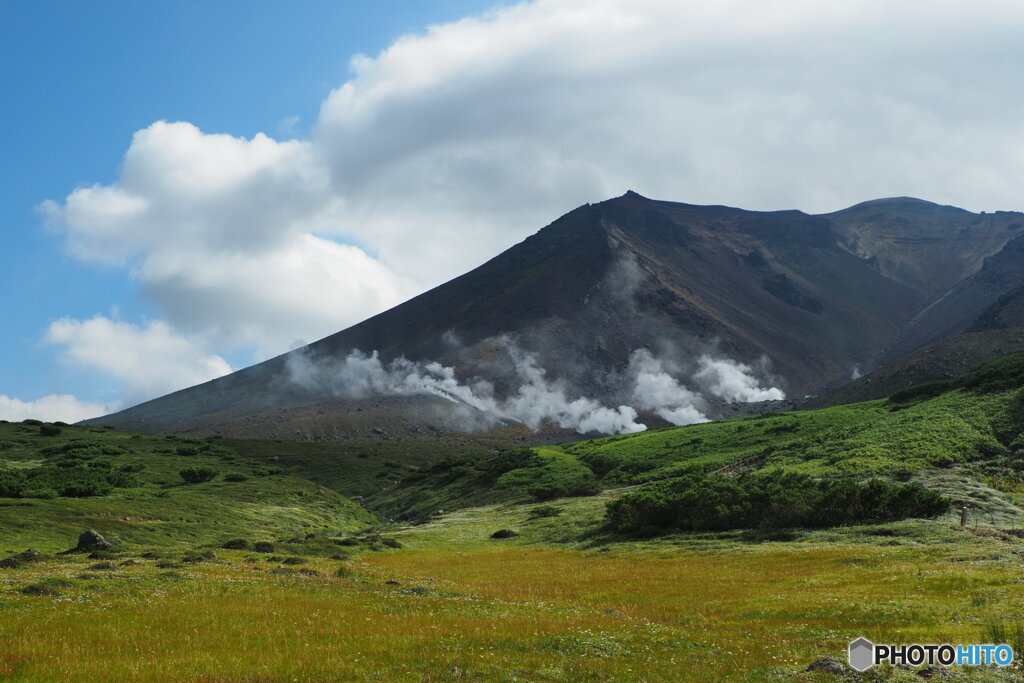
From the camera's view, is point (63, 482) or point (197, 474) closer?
point (63, 482)

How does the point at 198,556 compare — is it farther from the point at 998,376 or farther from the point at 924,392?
the point at 924,392

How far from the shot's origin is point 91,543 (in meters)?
43.1

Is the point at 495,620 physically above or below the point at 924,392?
below

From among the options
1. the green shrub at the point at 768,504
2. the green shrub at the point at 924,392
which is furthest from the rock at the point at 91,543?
the green shrub at the point at 924,392

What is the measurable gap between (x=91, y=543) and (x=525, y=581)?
86.2 feet

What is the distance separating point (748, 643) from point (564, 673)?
670 centimetres

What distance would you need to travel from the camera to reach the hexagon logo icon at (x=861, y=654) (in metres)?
17.1

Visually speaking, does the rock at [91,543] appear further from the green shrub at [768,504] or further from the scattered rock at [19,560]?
the green shrub at [768,504]

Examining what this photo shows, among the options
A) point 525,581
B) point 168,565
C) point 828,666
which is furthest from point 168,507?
point 828,666

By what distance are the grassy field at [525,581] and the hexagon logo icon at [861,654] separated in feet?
1.98

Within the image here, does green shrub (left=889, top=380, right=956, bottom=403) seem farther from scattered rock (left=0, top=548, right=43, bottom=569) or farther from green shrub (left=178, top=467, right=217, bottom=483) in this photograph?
scattered rock (left=0, top=548, right=43, bottom=569)

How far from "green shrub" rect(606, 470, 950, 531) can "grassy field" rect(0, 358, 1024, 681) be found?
6.40ft

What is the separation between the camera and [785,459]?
81.3 m

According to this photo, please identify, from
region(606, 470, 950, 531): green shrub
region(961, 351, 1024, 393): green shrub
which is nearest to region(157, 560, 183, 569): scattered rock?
region(606, 470, 950, 531): green shrub
